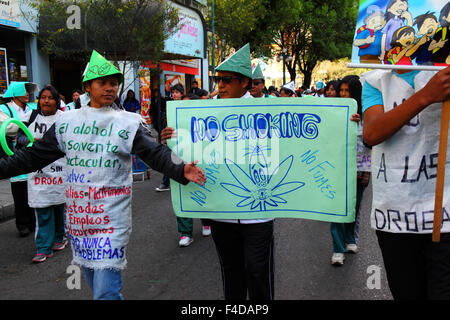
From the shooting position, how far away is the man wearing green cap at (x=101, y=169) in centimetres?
270

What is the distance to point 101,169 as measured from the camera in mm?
2703

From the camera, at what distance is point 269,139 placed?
2.71 m

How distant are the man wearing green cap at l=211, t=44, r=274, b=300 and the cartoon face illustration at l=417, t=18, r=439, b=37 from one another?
125 centimetres

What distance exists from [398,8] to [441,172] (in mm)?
807

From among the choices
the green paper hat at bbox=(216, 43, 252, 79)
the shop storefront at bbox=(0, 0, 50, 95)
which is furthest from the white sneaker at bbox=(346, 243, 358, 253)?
the shop storefront at bbox=(0, 0, 50, 95)

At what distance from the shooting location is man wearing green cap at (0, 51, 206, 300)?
270cm

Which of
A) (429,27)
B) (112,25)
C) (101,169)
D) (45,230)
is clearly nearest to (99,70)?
(101,169)

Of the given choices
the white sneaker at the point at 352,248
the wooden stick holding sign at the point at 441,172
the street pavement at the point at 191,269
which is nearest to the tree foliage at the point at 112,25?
the street pavement at the point at 191,269

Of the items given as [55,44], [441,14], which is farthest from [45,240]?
[55,44]

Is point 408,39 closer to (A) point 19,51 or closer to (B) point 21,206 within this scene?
(B) point 21,206

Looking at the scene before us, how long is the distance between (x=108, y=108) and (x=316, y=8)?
1253 inches

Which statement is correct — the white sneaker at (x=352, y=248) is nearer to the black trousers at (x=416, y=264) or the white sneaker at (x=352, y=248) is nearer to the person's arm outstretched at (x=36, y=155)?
the black trousers at (x=416, y=264)

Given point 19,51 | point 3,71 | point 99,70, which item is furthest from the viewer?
point 19,51
